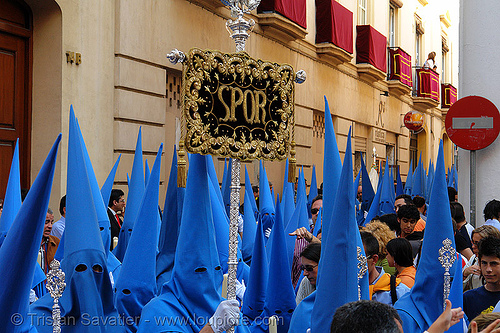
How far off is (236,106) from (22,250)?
132 cm

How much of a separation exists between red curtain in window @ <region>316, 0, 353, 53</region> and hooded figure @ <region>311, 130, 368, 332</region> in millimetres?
12596

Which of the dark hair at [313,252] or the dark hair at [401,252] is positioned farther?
the dark hair at [401,252]

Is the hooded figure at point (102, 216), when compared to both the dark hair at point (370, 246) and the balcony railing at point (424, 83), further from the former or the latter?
the balcony railing at point (424, 83)

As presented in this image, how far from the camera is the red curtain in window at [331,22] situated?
607 inches

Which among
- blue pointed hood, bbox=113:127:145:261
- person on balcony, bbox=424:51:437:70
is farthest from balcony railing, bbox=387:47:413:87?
blue pointed hood, bbox=113:127:145:261

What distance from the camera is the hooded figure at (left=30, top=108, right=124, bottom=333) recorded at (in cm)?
369

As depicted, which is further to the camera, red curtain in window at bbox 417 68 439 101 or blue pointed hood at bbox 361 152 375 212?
red curtain in window at bbox 417 68 439 101

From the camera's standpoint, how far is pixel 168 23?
32.9 feet

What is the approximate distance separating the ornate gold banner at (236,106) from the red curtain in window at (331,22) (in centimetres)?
1209

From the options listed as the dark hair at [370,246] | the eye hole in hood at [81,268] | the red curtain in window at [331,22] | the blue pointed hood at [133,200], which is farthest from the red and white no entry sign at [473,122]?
the red curtain in window at [331,22]

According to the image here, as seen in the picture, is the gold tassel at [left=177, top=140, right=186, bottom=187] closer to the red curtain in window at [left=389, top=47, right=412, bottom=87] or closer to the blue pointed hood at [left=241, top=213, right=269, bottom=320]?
the blue pointed hood at [left=241, top=213, right=269, bottom=320]

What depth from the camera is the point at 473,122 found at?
8.20m

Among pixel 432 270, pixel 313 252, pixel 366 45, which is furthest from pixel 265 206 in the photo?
pixel 366 45

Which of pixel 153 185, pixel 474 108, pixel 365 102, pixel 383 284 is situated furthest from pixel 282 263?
pixel 365 102
